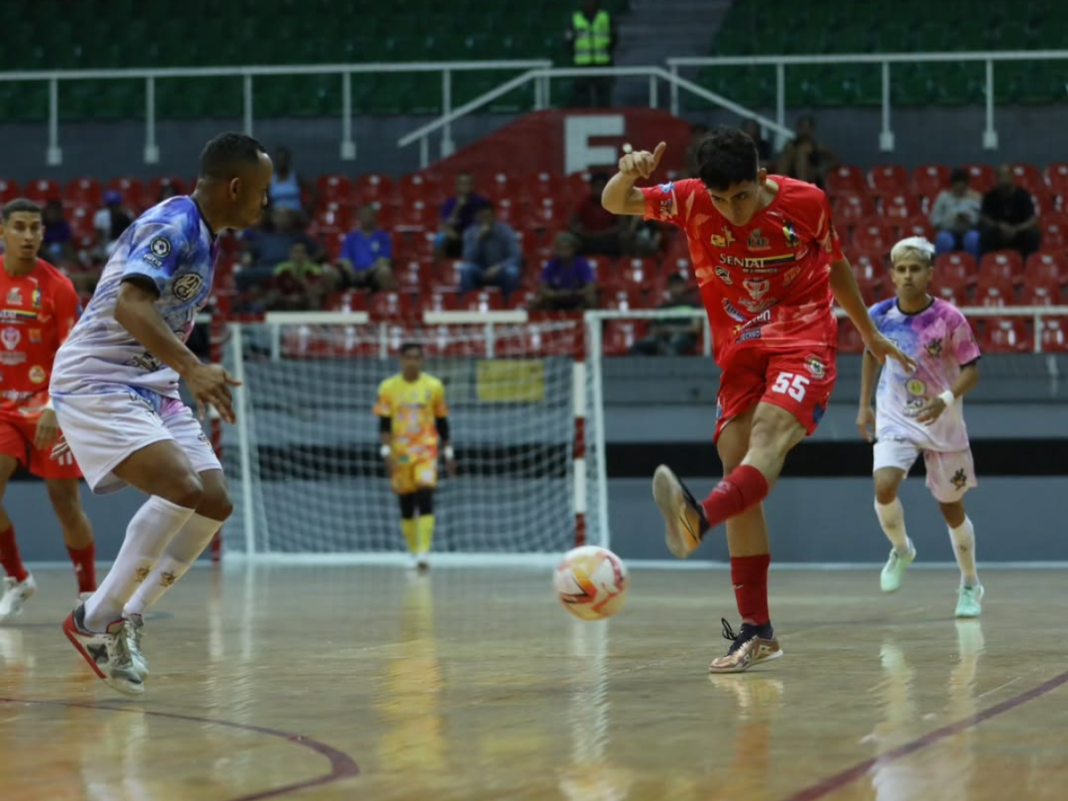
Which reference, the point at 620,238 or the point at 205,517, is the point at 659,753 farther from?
the point at 620,238

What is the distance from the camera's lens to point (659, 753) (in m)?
4.62

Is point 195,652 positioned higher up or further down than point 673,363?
further down

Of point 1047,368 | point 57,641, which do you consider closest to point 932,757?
point 57,641

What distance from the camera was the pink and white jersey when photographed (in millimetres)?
9656

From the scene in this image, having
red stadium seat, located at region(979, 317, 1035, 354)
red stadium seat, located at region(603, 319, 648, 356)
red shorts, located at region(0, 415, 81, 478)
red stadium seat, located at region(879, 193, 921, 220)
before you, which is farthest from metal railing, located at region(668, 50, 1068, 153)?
red shorts, located at region(0, 415, 81, 478)

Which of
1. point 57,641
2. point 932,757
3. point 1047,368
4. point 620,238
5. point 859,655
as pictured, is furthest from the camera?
point 620,238

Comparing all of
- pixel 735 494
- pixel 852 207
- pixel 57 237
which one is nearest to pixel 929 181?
pixel 852 207

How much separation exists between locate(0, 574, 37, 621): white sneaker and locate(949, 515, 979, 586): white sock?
5.45 m

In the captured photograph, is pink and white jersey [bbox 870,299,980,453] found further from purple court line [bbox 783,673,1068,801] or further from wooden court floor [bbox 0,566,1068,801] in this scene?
purple court line [bbox 783,673,1068,801]

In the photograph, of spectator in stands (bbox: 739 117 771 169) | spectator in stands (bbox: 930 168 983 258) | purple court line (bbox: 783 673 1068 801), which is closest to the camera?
purple court line (bbox: 783 673 1068 801)

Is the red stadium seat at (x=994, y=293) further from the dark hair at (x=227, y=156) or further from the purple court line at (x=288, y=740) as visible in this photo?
the purple court line at (x=288, y=740)

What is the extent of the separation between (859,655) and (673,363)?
8749 millimetres

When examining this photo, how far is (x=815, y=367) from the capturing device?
6.54 meters

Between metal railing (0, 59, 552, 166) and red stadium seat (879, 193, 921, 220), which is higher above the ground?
metal railing (0, 59, 552, 166)
